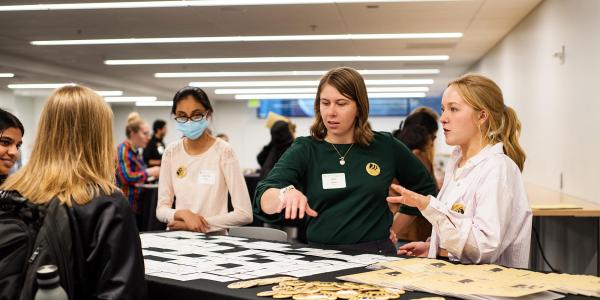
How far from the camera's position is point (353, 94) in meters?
2.38

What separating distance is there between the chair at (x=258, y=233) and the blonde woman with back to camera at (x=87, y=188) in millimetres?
1321

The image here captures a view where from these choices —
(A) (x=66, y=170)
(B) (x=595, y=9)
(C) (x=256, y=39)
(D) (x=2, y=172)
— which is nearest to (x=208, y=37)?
(C) (x=256, y=39)

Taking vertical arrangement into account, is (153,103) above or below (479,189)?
above

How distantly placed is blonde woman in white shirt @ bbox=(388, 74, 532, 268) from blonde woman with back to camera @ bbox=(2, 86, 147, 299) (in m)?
0.86

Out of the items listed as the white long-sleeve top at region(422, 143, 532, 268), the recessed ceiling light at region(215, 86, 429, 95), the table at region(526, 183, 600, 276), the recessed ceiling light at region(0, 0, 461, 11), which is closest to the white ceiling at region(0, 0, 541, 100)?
the recessed ceiling light at region(0, 0, 461, 11)

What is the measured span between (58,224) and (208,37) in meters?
7.66

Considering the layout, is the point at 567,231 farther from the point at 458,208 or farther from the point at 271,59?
the point at 271,59

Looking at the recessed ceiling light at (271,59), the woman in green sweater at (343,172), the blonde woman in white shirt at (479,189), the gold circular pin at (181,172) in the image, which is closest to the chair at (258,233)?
the gold circular pin at (181,172)

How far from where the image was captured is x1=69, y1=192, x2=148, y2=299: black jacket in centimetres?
151

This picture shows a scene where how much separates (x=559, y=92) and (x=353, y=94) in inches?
165

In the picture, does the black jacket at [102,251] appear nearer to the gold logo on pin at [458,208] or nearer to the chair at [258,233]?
the gold logo on pin at [458,208]

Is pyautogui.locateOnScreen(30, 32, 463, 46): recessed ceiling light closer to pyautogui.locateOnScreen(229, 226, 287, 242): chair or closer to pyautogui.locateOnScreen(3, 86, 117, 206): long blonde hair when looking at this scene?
pyautogui.locateOnScreen(229, 226, 287, 242): chair

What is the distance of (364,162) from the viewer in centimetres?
235

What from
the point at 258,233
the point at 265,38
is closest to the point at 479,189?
the point at 258,233
